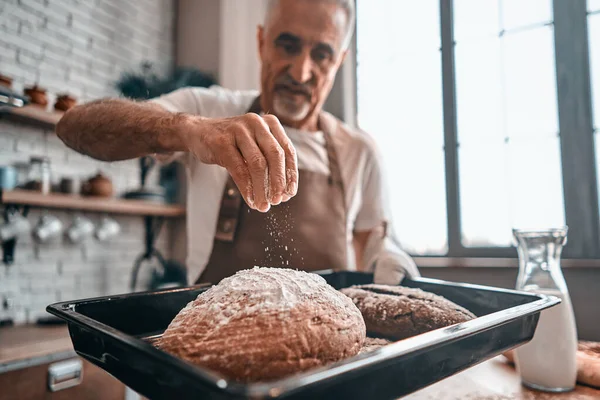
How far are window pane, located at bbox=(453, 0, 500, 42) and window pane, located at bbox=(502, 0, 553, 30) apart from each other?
5 cm

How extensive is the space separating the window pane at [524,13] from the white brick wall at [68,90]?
2.25 m

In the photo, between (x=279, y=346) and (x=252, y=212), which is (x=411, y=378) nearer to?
(x=279, y=346)

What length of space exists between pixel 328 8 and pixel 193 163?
0.60m

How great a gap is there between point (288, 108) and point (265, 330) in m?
0.85

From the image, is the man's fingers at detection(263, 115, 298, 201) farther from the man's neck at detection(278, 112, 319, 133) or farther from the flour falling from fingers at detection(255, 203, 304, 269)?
the man's neck at detection(278, 112, 319, 133)

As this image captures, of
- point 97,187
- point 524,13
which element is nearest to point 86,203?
point 97,187

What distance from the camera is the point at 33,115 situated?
6.06 feet

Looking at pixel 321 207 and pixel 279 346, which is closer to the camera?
pixel 279 346

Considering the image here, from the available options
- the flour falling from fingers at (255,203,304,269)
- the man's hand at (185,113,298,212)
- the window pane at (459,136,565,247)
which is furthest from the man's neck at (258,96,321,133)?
the window pane at (459,136,565,247)

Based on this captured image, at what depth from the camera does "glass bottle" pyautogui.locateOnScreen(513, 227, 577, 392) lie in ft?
2.44

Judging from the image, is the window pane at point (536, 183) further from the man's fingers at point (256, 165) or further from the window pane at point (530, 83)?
the man's fingers at point (256, 165)

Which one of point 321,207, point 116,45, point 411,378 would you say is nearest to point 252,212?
point 321,207

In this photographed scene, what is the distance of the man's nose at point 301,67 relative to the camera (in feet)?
3.74

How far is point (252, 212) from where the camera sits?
955 millimetres
